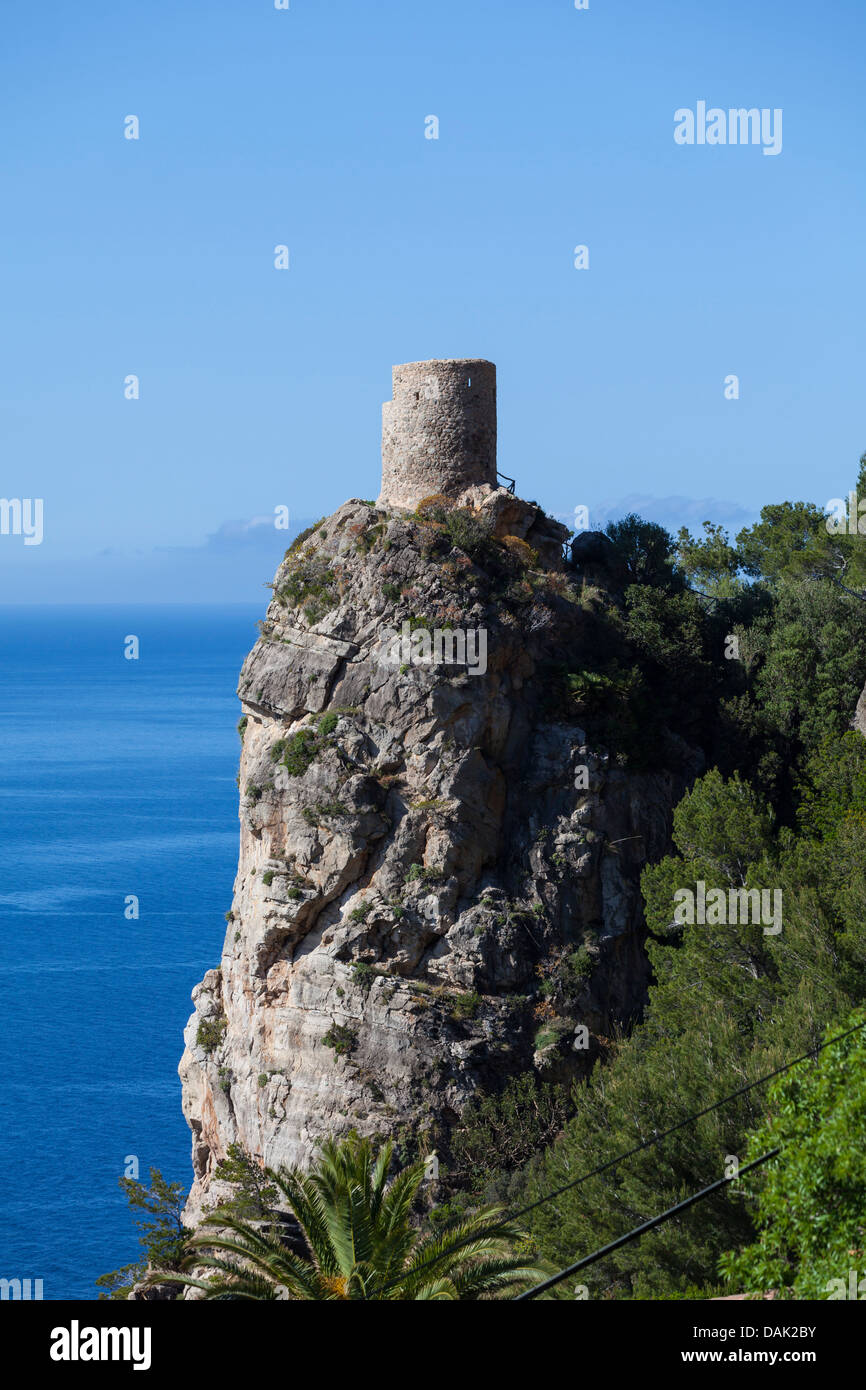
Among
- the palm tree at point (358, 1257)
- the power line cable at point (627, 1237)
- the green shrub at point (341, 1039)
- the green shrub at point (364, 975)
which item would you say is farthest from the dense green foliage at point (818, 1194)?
the green shrub at point (364, 975)

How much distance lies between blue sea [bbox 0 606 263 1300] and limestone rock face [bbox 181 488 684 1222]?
23.8 metres

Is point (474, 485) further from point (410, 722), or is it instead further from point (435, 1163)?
point (435, 1163)

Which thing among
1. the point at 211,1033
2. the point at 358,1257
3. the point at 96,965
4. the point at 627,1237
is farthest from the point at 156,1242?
the point at 96,965

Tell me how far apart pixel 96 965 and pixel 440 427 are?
64.5 metres

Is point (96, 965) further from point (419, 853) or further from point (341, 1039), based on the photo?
point (419, 853)

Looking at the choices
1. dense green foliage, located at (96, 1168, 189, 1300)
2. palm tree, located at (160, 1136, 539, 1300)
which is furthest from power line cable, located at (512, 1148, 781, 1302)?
dense green foliage, located at (96, 1168, 189, 1300)

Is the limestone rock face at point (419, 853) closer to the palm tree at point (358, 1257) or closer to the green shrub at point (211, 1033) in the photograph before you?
the green shrub at point (211, 1033)

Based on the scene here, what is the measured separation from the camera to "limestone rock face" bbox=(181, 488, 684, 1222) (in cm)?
3781

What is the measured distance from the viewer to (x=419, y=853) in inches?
1545

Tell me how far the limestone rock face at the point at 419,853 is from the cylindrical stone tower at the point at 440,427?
4.82ft

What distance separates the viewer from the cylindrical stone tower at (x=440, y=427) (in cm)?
4241

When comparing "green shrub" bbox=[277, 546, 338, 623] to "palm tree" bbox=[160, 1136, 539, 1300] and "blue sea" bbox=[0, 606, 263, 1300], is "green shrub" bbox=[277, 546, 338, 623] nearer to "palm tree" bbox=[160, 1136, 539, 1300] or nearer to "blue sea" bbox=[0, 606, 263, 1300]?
"palm tree" bbox=[160, 1136, 539, 1300]
